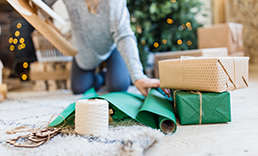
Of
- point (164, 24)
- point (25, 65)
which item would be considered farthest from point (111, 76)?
point (25, 65)

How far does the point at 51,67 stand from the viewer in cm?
194

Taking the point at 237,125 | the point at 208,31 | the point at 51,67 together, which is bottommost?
Result: the point at 237,125

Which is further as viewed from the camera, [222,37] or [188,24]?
[188,24]

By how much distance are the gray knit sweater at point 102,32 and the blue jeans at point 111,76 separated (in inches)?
4.5

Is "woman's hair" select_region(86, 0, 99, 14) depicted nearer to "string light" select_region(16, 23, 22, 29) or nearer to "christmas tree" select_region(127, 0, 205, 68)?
"christmas tree" select_region(127, 0, 205, 68)

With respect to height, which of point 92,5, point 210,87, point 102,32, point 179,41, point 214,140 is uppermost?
point 92,5

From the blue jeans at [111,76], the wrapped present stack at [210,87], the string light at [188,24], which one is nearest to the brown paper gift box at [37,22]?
the blue jeans at [111,76]

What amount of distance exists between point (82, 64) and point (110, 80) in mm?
229

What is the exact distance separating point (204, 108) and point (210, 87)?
2.9 inches

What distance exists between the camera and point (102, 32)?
1232mm

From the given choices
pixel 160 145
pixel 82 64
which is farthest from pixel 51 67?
pixel 160 145

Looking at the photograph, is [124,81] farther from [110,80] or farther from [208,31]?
[208,31]

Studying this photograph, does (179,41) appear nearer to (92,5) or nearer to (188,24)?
(188,24)

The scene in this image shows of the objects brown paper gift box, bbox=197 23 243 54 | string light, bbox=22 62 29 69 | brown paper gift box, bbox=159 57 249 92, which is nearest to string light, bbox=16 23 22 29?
string light, bbox=22 62 29 69
